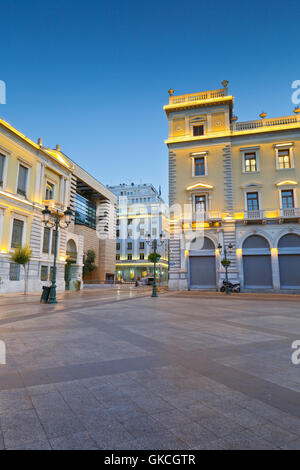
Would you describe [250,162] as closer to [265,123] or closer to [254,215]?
[265,123]

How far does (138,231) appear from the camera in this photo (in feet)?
239

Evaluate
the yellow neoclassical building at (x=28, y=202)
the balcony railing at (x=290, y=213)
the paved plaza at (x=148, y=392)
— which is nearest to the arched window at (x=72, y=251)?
the yellow neoclassical building at (x=28, y=202)

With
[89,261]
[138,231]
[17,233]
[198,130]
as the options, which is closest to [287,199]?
[198,130]

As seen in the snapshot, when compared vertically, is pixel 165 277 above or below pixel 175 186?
below

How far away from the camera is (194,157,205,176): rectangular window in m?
29.5

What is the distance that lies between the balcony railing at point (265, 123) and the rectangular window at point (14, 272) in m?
25.8

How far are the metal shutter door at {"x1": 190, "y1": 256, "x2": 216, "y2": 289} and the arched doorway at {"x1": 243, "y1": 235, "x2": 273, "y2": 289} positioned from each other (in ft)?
10.3

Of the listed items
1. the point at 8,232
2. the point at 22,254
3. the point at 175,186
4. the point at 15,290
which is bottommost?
the point at 15,290

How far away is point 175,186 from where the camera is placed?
1167 inches

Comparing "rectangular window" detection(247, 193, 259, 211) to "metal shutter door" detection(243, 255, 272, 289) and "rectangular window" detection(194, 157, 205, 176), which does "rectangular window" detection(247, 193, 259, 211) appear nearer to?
"metal shutter door" detection(243, 255, 272, 289)

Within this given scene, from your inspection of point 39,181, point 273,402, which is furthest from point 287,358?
point 39,181

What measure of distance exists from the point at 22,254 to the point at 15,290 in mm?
3728
